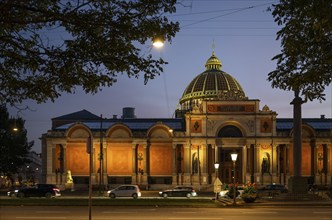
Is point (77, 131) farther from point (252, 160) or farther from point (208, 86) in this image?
point (208, 86)

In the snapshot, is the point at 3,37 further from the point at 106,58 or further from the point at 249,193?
the point at 249,193

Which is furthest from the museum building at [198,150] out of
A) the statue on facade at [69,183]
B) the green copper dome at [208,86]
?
the green copper dome at [208,86]

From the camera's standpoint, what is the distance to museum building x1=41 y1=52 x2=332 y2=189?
270 feet

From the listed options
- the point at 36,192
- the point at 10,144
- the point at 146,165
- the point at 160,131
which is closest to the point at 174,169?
the point at 146,165

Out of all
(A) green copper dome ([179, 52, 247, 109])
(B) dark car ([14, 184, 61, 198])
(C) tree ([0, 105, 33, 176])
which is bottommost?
(B) dark car ([14, 184, 61, 198])

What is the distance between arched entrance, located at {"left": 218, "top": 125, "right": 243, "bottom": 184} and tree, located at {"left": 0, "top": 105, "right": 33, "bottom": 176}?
2959cm

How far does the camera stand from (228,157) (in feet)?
277

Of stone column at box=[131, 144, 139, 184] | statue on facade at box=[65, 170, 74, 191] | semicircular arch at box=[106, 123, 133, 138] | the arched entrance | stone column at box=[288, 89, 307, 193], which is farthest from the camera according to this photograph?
the arched entrance

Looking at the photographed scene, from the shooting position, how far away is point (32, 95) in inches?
563

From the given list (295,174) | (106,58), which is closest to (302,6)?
(106,58)

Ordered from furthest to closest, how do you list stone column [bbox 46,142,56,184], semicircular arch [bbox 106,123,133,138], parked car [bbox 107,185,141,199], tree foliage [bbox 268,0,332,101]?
1. semicircular arch [bbox 106,123,133,138]
2. stone column [bbox 46,142,56,184]
3. parked car [bbox 107,185,141,199]
4. tree foliage [bbox 268,0,332,101]

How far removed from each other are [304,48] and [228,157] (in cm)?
7180

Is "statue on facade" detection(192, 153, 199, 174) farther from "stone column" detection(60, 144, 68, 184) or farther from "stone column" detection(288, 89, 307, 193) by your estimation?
"stone column" detection(288, 89, 307, 193)

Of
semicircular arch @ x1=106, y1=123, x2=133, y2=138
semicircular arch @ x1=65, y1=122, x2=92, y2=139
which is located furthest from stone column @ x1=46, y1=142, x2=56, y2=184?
semicircular arch @ x1=106, y1=123, x2=133, y2=138
